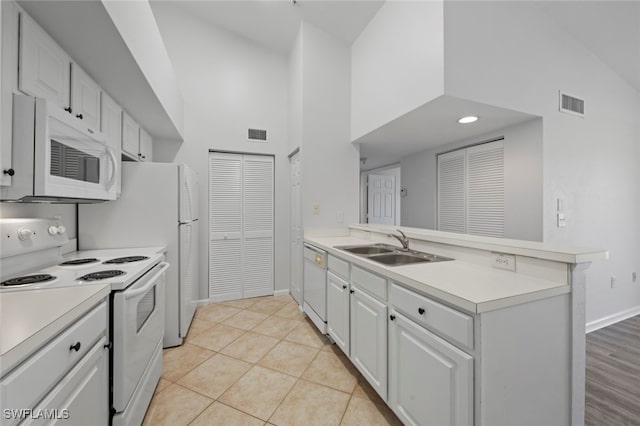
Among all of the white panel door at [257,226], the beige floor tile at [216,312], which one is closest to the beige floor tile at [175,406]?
the beige floor tile at [216,312]

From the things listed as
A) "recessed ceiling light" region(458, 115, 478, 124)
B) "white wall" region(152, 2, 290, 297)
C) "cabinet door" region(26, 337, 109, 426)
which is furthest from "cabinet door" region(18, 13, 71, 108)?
"recessed ceiling light" region(458, 115, 478, 124)

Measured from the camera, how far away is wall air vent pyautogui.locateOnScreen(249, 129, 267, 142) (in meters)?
3.58

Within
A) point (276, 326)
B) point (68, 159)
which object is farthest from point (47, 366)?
point (276, 326)

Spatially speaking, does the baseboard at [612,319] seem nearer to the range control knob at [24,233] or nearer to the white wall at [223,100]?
the white wall at [223,100]

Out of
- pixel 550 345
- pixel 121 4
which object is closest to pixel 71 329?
pixel 121 4

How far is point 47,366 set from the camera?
785 millimetres

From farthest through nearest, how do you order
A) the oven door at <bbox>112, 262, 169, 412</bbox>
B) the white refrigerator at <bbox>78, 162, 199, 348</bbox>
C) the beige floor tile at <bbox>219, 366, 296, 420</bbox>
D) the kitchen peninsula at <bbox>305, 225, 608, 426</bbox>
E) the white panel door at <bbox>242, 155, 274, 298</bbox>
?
the white panel door at <bbox>242, 155, 274, 298</bbox>
the white refrigerator at <bbox>78, 162, 199, 348</bbox>
the beige floor tile at <bbox>219, 366, 296, 420</bbox>
the oven door at <bbox>112, 262, 169, 412</bbox>
the kitchen peninsula at <bbox>305, 225, 608, 426</bbox>

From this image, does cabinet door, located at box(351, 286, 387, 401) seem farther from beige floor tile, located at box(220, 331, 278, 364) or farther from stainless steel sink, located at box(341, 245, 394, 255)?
beige floor tile, located at box(220, 331, 278, 364)

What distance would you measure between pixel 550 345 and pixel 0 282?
103 inches

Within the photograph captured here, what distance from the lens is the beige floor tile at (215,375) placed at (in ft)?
5.91

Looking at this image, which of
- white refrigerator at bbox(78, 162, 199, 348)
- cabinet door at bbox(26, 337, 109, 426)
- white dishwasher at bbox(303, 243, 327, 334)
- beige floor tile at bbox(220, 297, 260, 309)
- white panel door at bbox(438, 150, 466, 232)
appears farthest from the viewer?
beige floor tile at bbox(220, 297, 260, 309)

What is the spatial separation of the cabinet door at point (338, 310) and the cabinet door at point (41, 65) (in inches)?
83.0

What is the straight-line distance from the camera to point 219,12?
320 cm

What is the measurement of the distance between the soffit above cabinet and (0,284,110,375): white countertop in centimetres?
130
